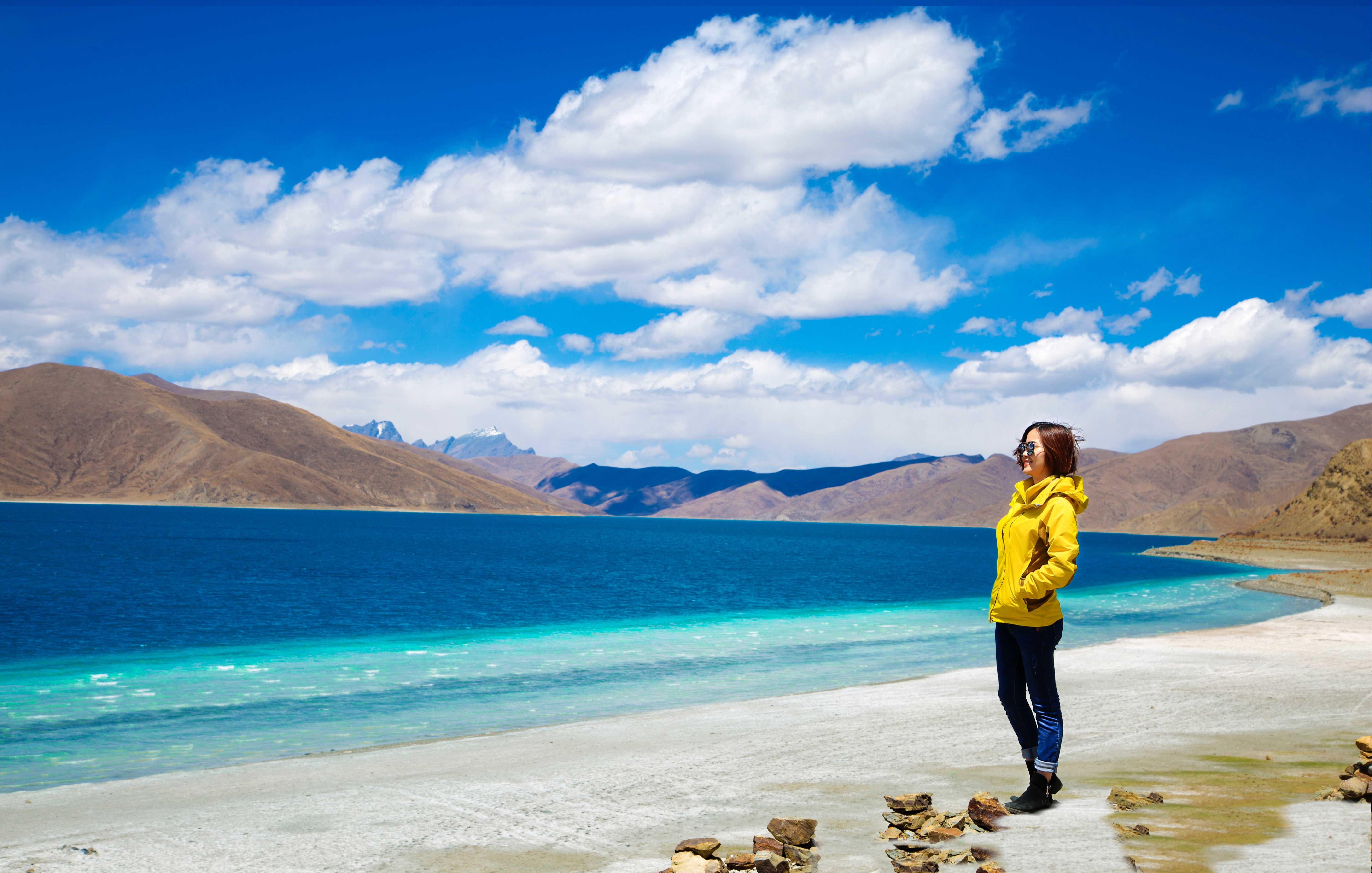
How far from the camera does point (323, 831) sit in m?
7.51

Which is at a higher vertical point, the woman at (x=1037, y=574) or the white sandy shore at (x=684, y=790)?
the woman at (x=1037, y=574)

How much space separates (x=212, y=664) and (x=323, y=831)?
1806 cm

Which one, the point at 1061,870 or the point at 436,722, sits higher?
the point at 1061,870

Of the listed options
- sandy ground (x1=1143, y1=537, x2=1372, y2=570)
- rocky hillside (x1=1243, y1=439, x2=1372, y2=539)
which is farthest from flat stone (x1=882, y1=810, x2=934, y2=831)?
rocky hillside (x1=1243, y1=439, x2=1372, y2=539)

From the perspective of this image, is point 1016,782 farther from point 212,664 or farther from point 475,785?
point 212,664

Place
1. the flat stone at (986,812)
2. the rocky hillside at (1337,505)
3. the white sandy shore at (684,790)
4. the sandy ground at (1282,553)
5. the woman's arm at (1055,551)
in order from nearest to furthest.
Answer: the woman's arm at (1055,551), the flat stone at (986,812), the white sandy shore at (684,790), the sandy ground at (1282,553), the rocky hillside at (1337,505)

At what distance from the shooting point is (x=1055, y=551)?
19.1 feet

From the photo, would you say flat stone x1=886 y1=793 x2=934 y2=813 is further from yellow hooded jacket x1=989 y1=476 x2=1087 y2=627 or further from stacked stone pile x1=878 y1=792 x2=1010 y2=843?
yellow hooded jacket x1=989 y1=476 x2=1087 y2=627

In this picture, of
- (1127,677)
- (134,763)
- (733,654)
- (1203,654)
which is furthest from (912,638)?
(134,763)

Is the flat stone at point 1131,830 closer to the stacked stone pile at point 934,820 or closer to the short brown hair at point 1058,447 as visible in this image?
the stacked stone pile at point 934,820

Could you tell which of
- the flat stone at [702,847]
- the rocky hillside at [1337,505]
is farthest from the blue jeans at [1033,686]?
the rocky hillside at [1337,505]

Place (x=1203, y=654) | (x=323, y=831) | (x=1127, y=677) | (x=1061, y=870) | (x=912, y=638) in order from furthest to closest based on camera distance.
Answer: (x=912, y=638) < (x=1203, y=654) < (x=1127, y=677) < (x=323, y=831) < (x=1061, y=870)

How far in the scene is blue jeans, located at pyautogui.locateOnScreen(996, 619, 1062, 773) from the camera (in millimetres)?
6141

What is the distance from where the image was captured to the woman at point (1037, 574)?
5812 millimetres
